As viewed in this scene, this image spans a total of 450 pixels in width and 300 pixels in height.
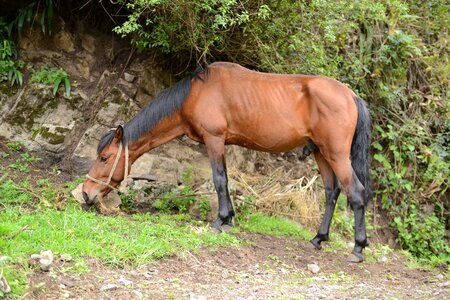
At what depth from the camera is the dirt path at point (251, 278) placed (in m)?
4.23

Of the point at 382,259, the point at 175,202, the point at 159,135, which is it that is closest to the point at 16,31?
the point at 159,135

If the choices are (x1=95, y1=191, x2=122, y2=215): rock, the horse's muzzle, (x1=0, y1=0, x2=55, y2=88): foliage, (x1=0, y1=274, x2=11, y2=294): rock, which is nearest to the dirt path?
(x1=0, y1=274, x2=11, y2=294): rock

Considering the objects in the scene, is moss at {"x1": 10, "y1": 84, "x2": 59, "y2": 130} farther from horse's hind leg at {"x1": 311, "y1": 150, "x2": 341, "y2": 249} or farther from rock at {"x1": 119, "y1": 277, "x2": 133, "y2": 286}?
rock at {"x1": 119, "y1": 277, "x2": 133, "y2": 286}

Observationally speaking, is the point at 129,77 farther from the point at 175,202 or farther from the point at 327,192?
the point at 327,192

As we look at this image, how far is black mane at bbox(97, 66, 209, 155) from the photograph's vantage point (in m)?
7.07

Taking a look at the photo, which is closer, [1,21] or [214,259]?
[214,259]

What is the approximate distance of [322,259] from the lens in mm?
6559

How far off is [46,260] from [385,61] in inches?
328

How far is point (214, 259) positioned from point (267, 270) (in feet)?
1.87

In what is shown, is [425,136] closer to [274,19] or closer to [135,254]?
[274,19]

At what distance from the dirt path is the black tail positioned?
1.05 metres

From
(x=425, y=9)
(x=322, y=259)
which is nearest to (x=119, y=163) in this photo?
(x=322, y=259)

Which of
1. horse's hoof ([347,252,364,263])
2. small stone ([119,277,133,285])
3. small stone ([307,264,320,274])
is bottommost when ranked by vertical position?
horse's hoof ([347,252,364,263])

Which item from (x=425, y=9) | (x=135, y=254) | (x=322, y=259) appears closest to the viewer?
(x=135, y=254)
